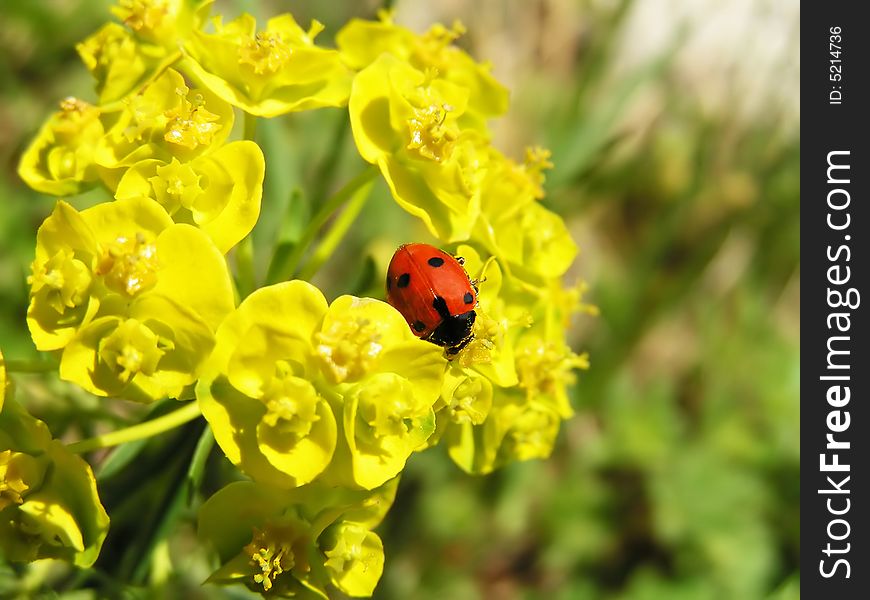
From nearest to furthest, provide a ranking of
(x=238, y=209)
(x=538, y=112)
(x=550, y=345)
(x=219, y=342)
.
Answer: (x=219, y=342)
(x=238, y=209)
(x=550, y=345)
(x=538, y=112)

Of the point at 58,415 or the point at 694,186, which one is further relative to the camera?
the point at 694,186

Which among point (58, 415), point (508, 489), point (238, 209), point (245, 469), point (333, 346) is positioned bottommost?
point (508, 489)

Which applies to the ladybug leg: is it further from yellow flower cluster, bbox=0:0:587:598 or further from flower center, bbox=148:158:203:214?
flower center, bbox=148:158:203:214

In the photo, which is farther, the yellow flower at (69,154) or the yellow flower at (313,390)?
the yellow flower at (69,154)

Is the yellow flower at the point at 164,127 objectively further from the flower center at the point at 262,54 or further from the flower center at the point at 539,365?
the flower center at the point at 539,365

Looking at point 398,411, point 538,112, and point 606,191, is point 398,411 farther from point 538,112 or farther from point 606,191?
point 538,112

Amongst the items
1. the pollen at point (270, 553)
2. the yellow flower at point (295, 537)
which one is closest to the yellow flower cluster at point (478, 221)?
the yellow flower at point (295, 537)
